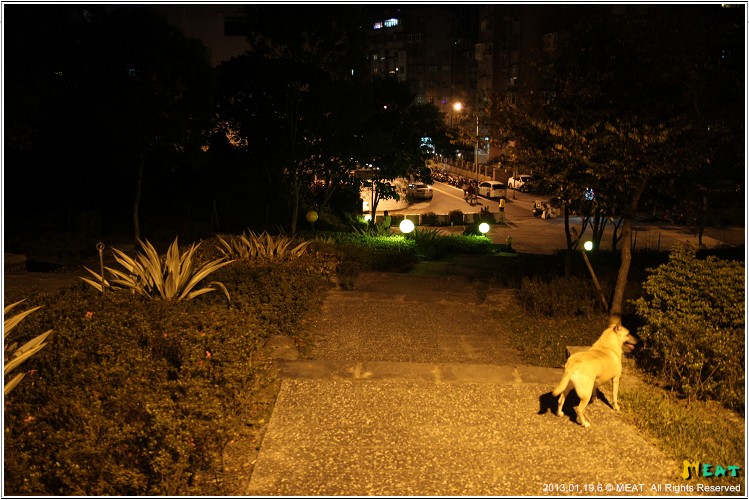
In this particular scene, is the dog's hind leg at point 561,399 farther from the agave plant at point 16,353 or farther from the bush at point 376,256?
the bush at point 376,256

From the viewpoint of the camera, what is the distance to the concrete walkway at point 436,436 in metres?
3.96

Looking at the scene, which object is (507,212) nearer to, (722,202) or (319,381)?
(722,202)

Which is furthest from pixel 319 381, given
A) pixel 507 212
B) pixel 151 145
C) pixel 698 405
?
pixel 507 212

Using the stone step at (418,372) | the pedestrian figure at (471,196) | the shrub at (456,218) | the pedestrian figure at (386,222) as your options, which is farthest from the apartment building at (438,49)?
the stone step at (418,372)

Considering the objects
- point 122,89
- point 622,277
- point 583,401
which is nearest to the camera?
point 583,401

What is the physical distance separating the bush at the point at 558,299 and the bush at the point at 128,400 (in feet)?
14.6

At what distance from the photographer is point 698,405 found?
17.5 ft

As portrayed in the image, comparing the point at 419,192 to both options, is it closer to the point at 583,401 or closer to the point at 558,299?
the point at 558,299

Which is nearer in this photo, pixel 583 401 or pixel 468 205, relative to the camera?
pixel 583 401

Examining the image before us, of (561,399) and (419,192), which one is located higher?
(561,399)

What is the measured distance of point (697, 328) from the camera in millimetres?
5805

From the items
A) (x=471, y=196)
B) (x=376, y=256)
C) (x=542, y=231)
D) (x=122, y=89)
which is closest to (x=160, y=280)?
(x=376, y=256)

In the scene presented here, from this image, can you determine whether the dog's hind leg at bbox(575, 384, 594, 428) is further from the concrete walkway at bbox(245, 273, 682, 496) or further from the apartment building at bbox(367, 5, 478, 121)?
the apartment building at bbox(367, 5, 478, 121)

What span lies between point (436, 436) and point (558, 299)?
4702 millimetres
